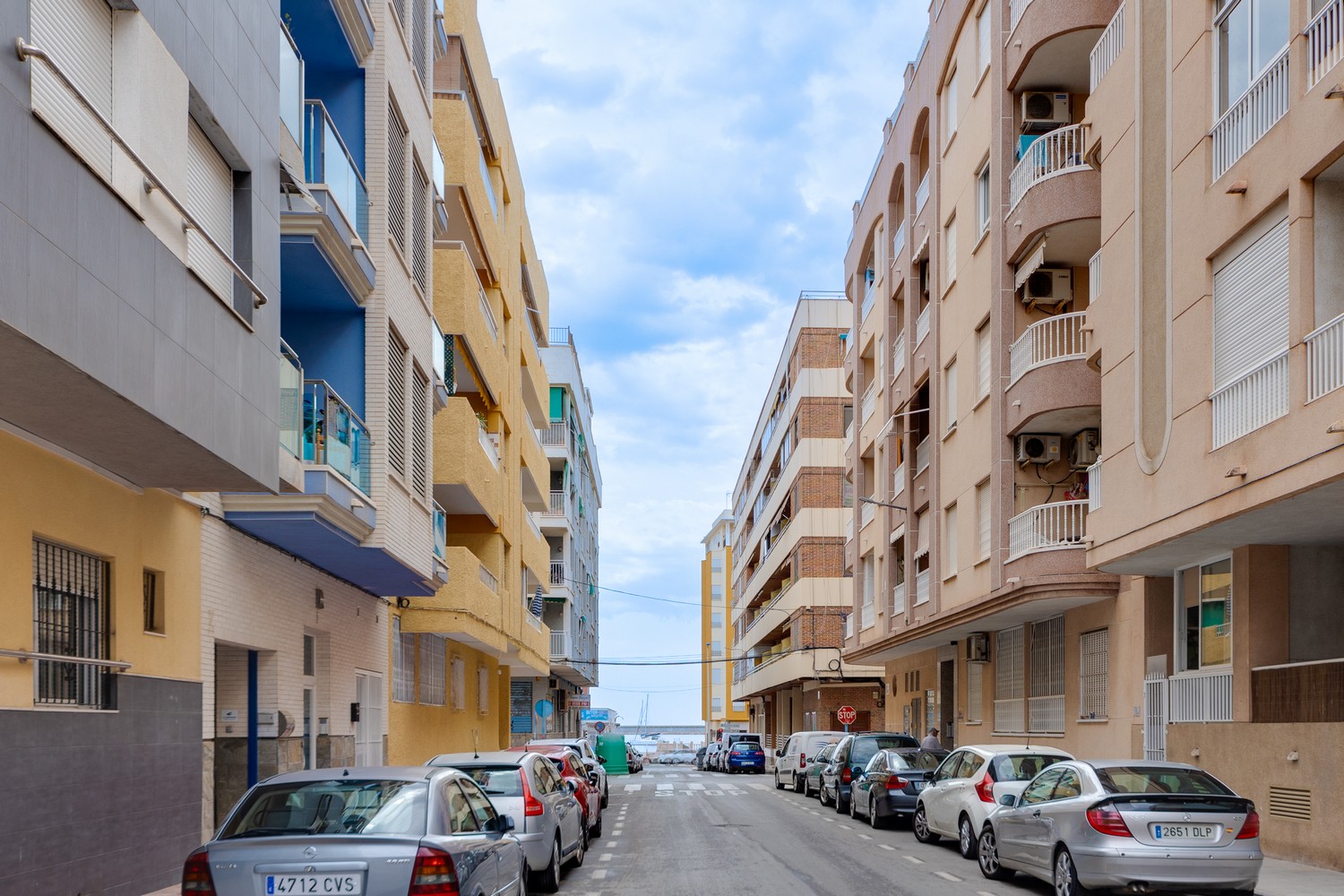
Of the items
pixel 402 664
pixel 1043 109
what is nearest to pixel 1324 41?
pixel 1043 109

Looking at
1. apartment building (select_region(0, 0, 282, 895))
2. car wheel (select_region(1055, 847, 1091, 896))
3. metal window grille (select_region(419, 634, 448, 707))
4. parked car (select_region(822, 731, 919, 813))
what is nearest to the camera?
apartment building (select_region(0, 0, 282, 895))

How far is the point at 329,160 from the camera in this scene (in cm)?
1672

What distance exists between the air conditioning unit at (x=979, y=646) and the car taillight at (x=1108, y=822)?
18367 millimetres

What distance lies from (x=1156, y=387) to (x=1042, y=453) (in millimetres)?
6895

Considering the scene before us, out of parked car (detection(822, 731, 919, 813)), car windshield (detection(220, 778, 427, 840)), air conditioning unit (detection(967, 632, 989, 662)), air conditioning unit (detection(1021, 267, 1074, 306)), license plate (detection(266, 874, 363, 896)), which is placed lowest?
parked car (detection(822, 731, 919, 813))

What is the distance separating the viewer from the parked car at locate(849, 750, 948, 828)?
911 inches

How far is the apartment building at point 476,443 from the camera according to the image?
2552cm

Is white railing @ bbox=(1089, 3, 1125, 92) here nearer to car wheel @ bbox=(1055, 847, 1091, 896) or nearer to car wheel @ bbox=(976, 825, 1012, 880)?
car wheel @ bbox=(976, 825, 1012, 880)

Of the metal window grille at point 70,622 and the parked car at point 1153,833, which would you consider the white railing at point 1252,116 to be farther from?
the metal window grille at point 70,622

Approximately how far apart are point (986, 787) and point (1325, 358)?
6.77 metres

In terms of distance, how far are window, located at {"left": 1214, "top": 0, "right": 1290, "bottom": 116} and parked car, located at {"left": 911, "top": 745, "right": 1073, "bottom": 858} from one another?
8363 mm

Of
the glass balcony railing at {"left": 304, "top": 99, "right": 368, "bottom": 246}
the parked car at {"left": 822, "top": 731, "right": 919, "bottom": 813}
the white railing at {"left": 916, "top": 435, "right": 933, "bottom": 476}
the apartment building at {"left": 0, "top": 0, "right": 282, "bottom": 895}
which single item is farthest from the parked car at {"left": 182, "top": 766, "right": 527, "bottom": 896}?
the white railing at {"left": 916, "top": 435, "right": 933, "bottom": 476}

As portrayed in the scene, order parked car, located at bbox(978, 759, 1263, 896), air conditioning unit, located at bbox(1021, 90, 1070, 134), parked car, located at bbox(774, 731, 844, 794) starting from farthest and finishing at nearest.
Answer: parked car, located at bbox(774, 731, 844, 794) → air conditioning unit, located at bbox(1021, 90, 1070, 134) → parked car, located at bbox(978, 759, 1263, 896)

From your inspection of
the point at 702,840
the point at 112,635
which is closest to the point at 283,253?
the point at 112,635
